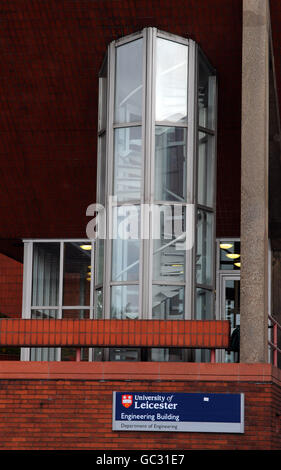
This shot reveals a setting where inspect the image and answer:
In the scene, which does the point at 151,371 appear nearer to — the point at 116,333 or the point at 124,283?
the point at 116,333

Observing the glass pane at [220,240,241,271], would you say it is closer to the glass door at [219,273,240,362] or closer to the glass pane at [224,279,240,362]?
the glass door at [219,273,240,362]

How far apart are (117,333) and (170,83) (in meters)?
3.85

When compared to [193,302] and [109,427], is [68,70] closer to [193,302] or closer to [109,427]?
[193,302]

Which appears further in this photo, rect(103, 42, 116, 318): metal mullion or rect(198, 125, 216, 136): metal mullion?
rect(198, 125, 216, 136): metal mullion

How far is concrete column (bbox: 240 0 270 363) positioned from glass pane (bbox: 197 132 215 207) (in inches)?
75.3

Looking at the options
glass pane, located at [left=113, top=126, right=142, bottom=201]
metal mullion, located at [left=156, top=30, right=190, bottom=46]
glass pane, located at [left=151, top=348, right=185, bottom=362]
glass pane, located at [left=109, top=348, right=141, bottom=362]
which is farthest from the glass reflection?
metal mullion, located at [left=156, top=30, right=190, bottom=46]

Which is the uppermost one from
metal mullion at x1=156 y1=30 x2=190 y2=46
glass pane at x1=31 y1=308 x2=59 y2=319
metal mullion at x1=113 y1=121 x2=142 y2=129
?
metal mullion at x1=156 y1=30 x2=190 y2=46

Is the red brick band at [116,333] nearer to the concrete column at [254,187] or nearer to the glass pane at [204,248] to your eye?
the concrete column at [254,187]

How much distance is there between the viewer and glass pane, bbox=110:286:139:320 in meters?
13.1

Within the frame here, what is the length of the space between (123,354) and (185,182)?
257 centimetres

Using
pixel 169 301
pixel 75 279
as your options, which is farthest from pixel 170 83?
pixel 75 279

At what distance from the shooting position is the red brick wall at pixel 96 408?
1134 centimetres

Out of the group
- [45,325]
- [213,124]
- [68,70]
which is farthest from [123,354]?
[68,70]

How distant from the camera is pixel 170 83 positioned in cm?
1361
